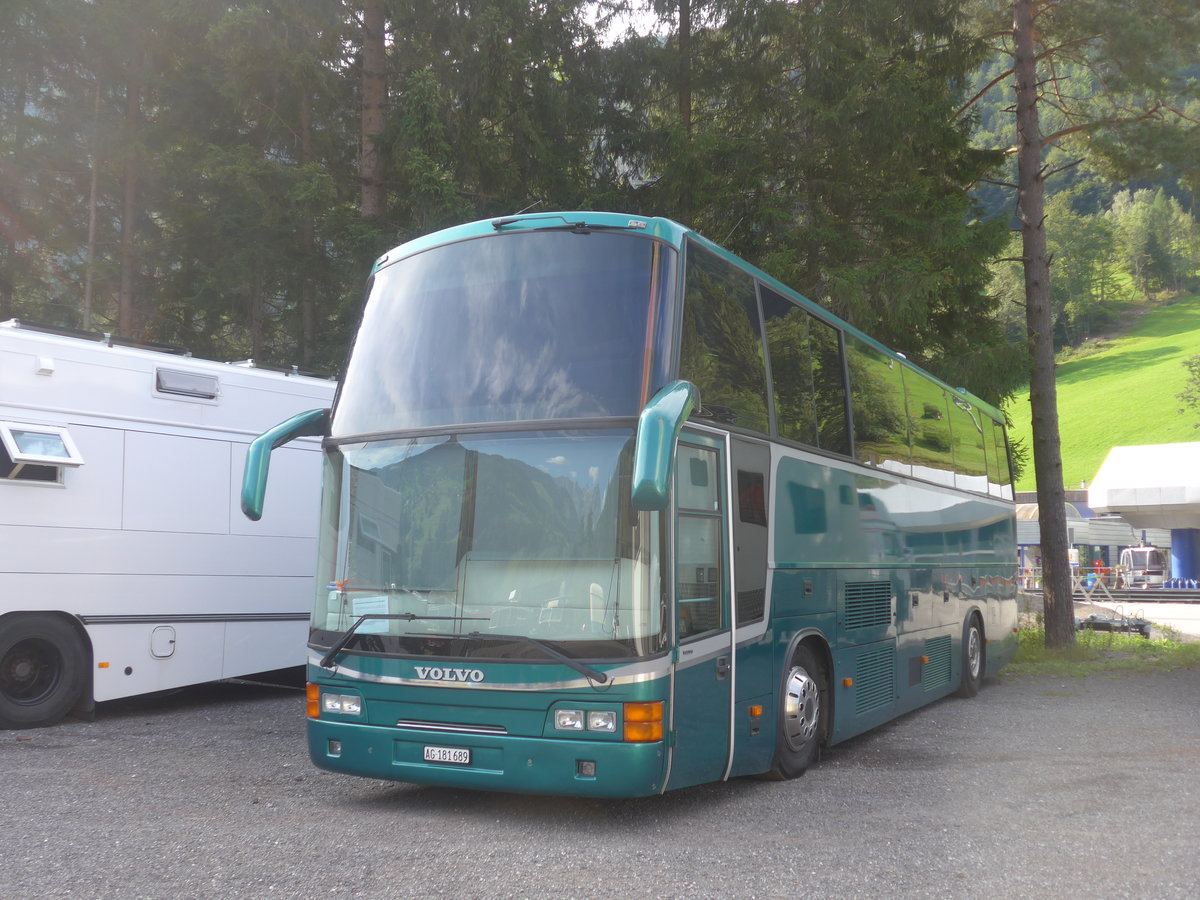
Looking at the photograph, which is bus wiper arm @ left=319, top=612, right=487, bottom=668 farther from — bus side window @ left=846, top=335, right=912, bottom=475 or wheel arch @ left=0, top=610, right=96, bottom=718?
bus side window @ left=846, top=335, right=912, bottom=475

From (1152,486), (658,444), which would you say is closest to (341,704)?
(658,444)

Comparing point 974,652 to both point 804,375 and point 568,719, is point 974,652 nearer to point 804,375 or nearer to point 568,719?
point 804,375

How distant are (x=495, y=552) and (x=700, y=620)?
1240 mm

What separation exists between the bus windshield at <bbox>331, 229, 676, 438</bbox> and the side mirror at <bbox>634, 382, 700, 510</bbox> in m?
0.46

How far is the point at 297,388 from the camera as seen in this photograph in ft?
40.2

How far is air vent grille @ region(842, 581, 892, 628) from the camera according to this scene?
917 cm

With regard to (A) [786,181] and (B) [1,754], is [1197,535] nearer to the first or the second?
(A) [786,181]

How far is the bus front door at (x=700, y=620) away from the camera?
6.51 metres

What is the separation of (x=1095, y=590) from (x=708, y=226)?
30.0 m

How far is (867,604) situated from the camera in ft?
31.4

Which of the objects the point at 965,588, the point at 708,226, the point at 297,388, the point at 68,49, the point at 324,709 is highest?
the point at 68,49

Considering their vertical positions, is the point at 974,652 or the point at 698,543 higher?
the point at 698,543

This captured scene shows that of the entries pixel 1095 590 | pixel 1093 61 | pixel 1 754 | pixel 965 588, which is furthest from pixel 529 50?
pixel 1095 590

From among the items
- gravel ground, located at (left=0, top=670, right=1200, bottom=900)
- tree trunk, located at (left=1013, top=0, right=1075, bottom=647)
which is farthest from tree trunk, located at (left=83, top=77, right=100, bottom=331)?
tree trunk, located at (left=1013, top=0, right=1075, bottom=647)
